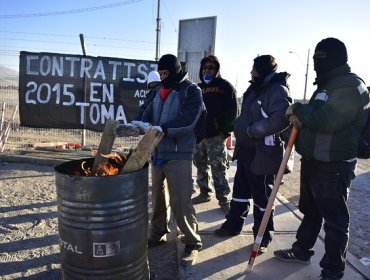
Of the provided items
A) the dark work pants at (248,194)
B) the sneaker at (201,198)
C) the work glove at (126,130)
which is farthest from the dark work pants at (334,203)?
the sneaker at (201,198)

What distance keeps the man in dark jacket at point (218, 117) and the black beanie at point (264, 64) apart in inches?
57.3

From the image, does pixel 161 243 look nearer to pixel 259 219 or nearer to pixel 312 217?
pixel 259 219

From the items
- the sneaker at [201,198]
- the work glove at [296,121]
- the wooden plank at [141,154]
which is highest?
the work glove at [296,121]

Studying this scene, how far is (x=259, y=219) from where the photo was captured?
357 centimetres

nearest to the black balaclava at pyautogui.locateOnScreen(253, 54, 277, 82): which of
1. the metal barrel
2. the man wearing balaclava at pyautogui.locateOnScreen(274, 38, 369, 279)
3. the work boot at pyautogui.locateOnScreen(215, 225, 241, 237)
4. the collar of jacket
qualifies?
the man wearing balaclava at pyautogui.locateOnScreen(274, 38, 369, 279)

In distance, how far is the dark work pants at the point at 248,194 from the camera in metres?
3.49

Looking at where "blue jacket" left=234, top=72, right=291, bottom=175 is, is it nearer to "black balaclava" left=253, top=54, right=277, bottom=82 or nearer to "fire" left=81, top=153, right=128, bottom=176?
"black balaclava" left=253, top=54, right=277, bottom=82

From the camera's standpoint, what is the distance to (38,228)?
→ 14.0 ft

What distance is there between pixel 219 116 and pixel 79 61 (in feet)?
12.3

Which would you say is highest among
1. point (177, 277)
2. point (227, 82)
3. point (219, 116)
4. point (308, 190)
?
point (227, 82)

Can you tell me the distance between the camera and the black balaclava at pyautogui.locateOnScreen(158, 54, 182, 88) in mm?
3262

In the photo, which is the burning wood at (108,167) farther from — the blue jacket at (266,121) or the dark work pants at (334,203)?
the dark work pants at (334,203)

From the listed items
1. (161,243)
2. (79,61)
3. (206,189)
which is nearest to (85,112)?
(79,61)

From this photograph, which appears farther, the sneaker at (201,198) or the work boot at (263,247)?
the sneaker at (201,198)
